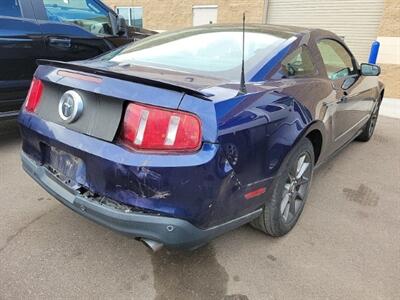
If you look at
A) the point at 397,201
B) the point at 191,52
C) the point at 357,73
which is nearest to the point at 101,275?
the point at 191,52

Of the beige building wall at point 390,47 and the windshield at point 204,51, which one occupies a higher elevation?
the windshield at point 204,51

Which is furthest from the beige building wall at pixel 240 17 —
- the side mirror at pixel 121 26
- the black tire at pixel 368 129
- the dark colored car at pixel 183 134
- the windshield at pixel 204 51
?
the windshield at pixel 204 51

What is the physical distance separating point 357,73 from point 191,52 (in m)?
2.02

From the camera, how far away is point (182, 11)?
41.3ft

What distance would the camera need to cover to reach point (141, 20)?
1403 cm

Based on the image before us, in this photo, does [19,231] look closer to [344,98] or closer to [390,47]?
[344,98]

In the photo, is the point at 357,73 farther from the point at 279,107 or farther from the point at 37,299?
the point at 37,299

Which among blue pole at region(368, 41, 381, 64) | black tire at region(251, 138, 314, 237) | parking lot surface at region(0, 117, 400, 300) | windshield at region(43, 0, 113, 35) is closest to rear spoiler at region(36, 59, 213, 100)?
black tire at region(251, 138, 314, 237)

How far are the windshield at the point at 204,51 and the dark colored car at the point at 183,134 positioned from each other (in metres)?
0.01

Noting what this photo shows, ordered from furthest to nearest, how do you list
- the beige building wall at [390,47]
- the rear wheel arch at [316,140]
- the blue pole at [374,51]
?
the beige building wall at [390,47] → the blue pole at [374,51] → the rear wheel arch at [316,140]

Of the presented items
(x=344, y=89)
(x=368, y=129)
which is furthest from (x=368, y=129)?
(x=344, y=89)

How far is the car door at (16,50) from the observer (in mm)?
3924

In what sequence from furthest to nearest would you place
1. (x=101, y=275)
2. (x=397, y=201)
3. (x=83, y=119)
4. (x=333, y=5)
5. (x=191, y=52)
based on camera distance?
(x=333, y=5) → (x=397, y=201) → (x=191, y=52) → (x=101, y=275) → (x=83, y=119)

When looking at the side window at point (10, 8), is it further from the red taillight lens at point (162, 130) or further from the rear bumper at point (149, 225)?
the red taillight lens at point (162, 130)
